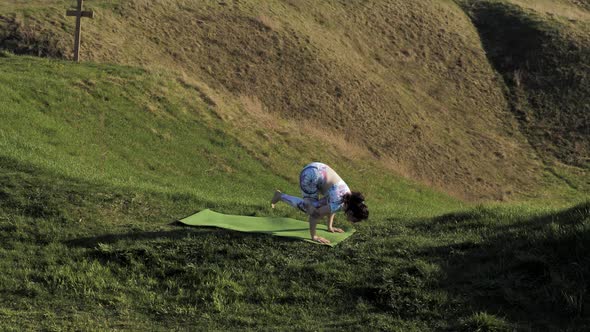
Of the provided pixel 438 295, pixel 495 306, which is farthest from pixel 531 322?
pixel 438 295

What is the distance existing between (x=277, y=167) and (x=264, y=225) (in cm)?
1116

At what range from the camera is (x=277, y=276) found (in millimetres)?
10344

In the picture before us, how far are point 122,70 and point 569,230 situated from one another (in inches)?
788

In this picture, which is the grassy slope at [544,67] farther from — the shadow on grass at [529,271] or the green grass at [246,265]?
the shadow on grass at [529,271]

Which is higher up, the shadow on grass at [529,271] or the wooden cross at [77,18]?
the shadow on grass at [529,271]

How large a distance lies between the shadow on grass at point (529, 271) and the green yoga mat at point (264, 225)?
85.1 inches

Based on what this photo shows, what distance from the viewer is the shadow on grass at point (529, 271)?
8.80 metres

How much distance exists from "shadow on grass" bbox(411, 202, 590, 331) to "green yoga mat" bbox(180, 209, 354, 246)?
216 cm

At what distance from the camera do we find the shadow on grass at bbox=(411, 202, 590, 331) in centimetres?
880

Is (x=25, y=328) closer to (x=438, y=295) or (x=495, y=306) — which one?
(x=438, y=295)

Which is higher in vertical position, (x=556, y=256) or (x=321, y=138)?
(x=556, y=256)

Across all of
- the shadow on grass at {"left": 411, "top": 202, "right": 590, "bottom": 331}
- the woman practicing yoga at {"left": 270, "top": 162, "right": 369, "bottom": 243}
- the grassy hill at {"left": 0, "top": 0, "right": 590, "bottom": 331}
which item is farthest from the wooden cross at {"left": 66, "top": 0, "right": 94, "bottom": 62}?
the shadow on grass at {"left": 411, "top": 202, "right": 590, "bottom": 331}

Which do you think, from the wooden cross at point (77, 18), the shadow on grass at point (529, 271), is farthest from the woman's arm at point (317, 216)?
the wooden cross at point (77, 18)

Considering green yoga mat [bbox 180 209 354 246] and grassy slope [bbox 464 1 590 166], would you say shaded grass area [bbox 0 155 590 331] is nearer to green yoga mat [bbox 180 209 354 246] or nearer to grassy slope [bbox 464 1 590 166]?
green yoga mat [bbox 180 209 354 246]
